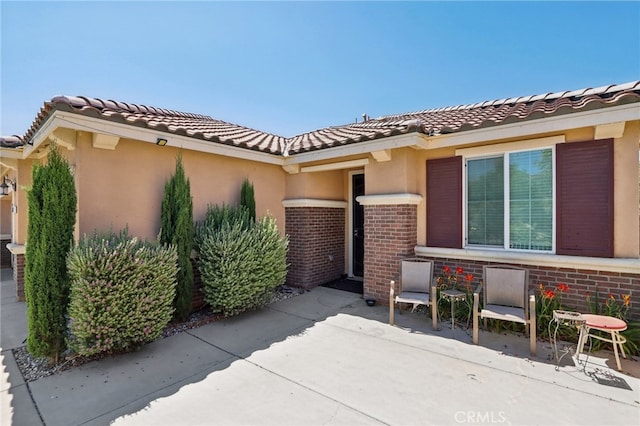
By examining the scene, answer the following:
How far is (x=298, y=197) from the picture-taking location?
356 inches

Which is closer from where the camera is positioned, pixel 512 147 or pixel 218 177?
pixel 512 147

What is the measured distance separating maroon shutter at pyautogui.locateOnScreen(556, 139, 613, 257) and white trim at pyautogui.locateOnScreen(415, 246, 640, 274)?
0.60 ft

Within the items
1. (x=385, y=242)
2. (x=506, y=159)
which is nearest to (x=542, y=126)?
(x=506, y=159)

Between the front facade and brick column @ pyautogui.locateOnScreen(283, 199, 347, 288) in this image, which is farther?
brick column @ pyautogui.locateOnScreen(283, 199, 347, 288)

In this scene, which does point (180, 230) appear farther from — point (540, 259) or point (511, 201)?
point (540, 259)

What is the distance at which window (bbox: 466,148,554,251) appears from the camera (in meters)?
5.72

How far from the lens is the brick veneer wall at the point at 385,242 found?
22.7 feet

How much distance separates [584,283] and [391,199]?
3.92 metres

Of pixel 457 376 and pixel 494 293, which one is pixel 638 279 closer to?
pixel 494 293

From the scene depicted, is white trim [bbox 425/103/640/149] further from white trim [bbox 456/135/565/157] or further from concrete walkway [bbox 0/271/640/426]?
concrete walkway [bbox 0/271/640/426]

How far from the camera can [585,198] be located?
527 cm

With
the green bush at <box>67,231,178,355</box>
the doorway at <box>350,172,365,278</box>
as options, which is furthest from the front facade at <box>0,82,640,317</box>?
the doorway at <box>350,172,365,278</box>

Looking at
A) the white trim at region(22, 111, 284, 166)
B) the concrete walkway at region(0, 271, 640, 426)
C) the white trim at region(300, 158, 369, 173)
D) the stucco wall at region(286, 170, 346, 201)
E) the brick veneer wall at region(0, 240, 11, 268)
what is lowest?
the concrete walkway at region(0, 271, 640, 426)

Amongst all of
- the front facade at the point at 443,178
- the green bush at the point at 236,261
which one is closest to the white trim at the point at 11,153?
the front facade at the point at 443,178
